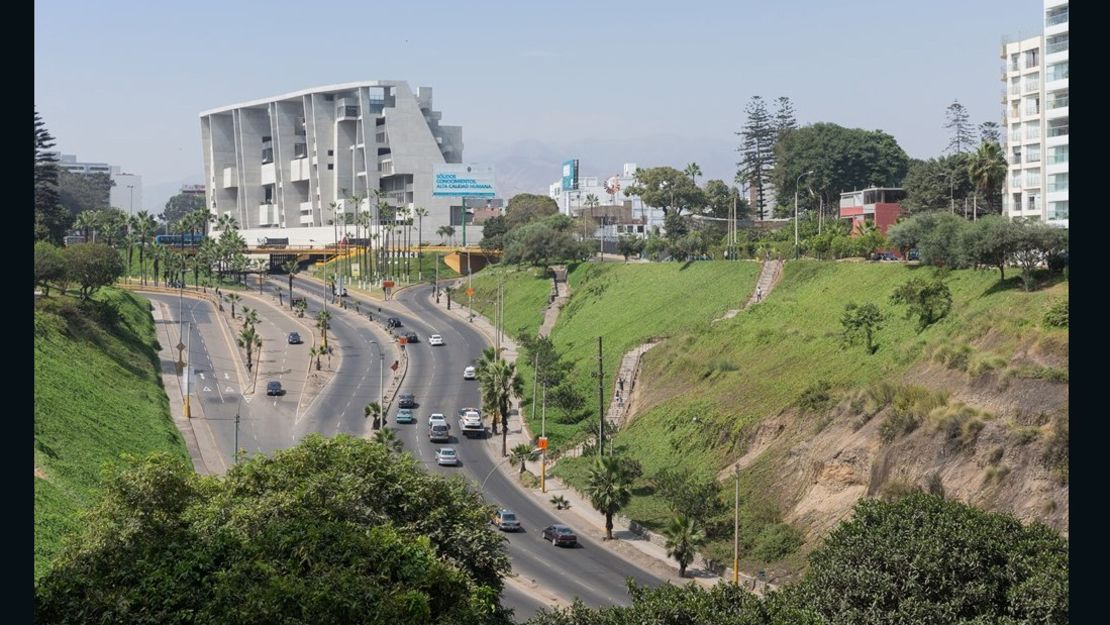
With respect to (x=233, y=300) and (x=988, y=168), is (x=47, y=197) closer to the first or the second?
(x=233, y=300)

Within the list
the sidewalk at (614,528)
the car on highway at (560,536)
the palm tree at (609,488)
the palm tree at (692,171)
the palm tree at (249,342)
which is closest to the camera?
the sidewalk at (614,528)

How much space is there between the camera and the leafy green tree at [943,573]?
116 feet

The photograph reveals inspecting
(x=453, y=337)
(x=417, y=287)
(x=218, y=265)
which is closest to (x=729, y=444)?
(x=453, y=337)

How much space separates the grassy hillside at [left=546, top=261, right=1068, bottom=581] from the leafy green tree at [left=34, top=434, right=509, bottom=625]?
854 inches

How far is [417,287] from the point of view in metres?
168

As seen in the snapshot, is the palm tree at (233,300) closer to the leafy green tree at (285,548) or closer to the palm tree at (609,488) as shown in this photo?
the palm tree at (609,488)

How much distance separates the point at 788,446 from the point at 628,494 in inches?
341

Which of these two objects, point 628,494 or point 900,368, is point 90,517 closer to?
point 628,494

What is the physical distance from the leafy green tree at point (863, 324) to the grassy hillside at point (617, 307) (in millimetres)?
20380

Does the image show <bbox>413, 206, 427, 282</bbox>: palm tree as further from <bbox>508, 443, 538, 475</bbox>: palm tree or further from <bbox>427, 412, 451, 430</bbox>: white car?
<bbox>508, 443, 538, 475</bbox>: palm tree

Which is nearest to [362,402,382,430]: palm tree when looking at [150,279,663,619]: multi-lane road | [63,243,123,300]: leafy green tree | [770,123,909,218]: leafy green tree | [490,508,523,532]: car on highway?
[150,279,663,619]: multi-lane road

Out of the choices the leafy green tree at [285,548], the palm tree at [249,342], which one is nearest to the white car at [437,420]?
the palm tree at [249,342]
